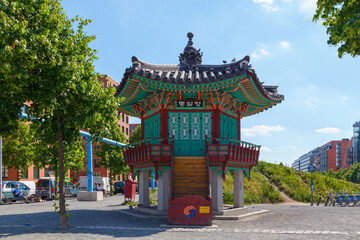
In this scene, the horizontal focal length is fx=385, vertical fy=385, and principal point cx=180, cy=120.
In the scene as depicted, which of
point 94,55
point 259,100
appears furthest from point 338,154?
point 94,55

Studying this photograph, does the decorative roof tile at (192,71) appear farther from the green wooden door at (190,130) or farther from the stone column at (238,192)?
the stone column at (238,192)

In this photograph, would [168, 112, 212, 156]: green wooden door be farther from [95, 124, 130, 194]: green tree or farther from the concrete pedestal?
[95, 124, 130, 194]: green tree

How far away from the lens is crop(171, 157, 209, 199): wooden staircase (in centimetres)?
1839

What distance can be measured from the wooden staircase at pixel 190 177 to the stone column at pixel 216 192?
0.51 meters

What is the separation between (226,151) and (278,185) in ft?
67.9

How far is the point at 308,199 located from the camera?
116 feet

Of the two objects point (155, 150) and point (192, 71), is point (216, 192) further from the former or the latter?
point (192, 71)

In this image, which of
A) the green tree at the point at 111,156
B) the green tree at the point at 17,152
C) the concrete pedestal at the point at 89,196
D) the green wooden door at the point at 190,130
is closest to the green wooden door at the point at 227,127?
the green wooden door at the point at 190,130

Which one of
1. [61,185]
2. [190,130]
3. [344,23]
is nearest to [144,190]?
[190,130]

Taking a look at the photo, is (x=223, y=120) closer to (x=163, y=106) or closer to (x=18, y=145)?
(x=163, y=106)

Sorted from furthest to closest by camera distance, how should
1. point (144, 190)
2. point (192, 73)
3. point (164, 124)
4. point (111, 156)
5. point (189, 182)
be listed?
point (111, 156), point (144, 190), point (192, 73), point (164, 124), point (189, 182)

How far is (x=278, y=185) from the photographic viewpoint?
37469 mm

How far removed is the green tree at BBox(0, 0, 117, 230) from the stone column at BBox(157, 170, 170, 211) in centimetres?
529

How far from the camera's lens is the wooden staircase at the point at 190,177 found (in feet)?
60.3
